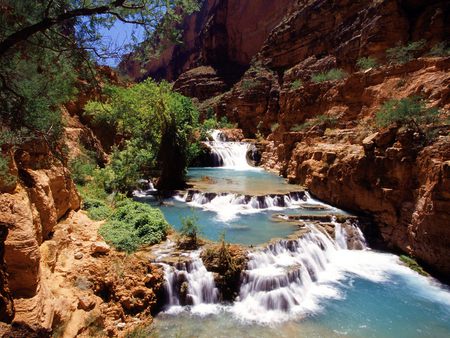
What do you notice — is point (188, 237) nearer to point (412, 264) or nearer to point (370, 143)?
point (412, 264)

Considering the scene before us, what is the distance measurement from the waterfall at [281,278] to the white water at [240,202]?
410 cm

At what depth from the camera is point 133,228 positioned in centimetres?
950

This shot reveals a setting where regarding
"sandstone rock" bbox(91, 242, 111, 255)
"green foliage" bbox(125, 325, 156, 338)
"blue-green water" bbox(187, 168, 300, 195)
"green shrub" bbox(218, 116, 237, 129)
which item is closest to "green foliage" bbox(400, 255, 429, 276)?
"blue-green water" bbox(187, 168, 300, 195)

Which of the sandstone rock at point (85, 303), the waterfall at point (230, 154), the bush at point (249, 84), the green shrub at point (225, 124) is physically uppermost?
the bush at point (249, 84)

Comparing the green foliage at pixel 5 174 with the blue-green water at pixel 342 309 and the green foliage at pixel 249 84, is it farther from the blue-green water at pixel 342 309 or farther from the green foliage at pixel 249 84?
the green foliage at pixel 249 84

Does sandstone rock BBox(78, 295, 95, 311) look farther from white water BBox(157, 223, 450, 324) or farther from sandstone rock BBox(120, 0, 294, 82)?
sandstone rock BBox(120, 0, 294, 82)

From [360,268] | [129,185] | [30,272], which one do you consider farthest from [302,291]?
[129,185]

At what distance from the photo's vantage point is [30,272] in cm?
477

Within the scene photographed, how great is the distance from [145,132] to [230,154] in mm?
13000

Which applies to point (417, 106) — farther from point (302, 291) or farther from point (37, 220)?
point (37, 220)

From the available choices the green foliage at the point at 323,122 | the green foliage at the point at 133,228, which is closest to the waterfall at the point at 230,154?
the green foliage at the point at 323,122

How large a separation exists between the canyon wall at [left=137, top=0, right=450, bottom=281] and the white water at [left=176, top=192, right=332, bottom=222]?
4.88 ft

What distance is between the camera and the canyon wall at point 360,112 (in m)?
10.4

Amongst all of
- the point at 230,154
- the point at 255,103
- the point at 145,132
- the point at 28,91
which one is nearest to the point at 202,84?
the point at 255,103
